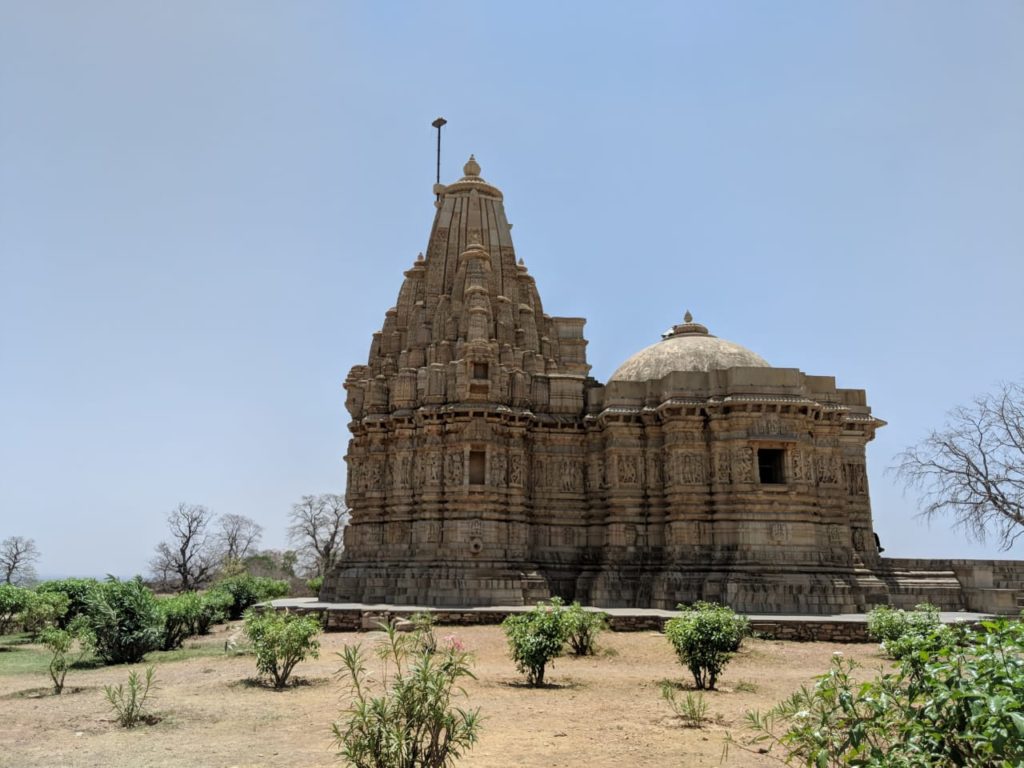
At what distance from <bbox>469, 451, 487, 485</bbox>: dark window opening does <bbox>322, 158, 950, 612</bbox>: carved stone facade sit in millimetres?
49

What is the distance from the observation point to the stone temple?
2359cm

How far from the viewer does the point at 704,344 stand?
27.7 m

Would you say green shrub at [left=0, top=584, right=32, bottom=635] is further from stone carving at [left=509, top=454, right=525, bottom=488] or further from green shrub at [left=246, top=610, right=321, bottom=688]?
stone carving at [left=509, top=454, right=525, bottom=488]

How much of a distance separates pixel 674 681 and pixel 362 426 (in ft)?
58.2

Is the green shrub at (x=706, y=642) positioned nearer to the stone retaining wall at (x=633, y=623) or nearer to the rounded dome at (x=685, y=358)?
the stone retaining wall at (x=633, y=623)

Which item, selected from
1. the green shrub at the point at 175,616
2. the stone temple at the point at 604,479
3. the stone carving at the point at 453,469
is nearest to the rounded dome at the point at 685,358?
the stone temple at the point at 604,479

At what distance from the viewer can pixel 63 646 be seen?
1324 centimetres

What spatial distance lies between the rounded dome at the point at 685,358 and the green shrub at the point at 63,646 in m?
18.0

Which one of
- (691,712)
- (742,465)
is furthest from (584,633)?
(742,465)

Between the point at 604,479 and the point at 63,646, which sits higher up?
the point at 604,479

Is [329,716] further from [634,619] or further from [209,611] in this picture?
[209,611]

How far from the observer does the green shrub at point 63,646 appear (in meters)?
12.9

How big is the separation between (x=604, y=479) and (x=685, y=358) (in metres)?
5.32

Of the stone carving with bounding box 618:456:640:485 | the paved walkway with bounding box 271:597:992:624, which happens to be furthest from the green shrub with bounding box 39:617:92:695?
the stone carving with bounding box 618:456:640:485
